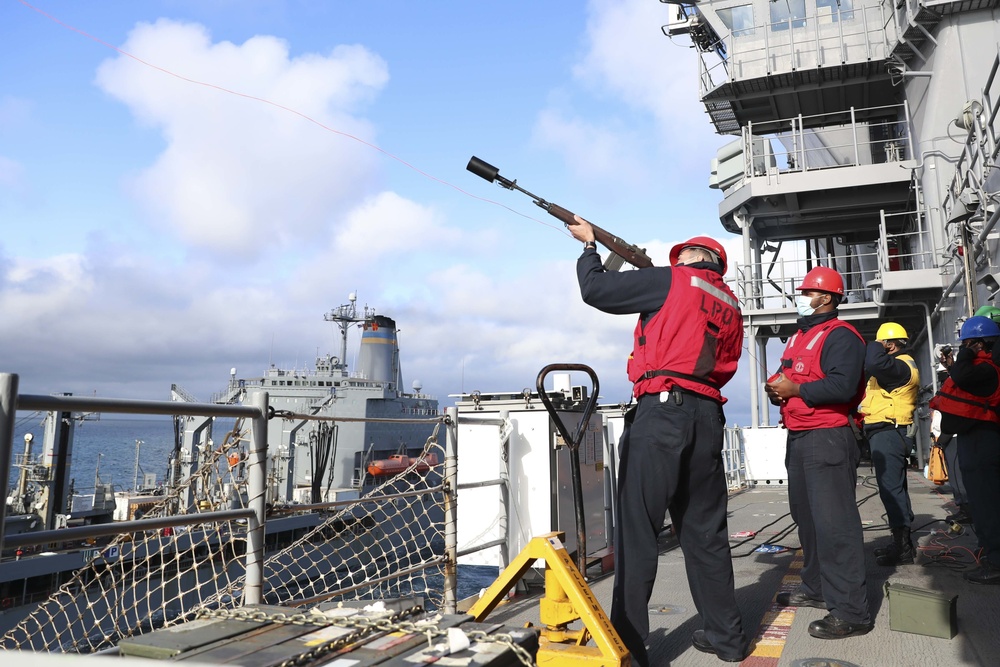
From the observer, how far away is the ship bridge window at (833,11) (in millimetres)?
15141

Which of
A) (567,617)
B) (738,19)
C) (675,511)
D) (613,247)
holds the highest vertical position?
(738,19)

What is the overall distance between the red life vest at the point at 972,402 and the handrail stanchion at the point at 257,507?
3.90 m

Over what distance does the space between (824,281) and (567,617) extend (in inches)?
85.1

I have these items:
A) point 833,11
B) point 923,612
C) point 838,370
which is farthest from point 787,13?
point 923,612

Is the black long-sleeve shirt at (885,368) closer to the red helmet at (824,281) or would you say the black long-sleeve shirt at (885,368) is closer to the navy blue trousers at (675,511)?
the red helmet at (824,281)

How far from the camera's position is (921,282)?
12.2 m

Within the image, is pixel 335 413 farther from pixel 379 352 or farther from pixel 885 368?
pixel 885 368

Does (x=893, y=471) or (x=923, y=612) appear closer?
(x=923, y=612)

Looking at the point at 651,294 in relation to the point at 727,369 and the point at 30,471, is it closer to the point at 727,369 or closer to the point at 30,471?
the point at 727,369

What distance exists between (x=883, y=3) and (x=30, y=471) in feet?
76.1

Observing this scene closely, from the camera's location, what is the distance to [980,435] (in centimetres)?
397

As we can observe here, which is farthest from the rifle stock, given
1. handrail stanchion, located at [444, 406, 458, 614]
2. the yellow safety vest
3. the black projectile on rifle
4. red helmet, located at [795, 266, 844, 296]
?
the yellow safety vest

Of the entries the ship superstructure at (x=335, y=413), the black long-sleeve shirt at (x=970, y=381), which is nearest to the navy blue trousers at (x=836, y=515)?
the black long-sleeve shirt at (x=970, y=381)

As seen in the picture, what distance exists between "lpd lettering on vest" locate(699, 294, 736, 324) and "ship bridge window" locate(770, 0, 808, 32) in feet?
50.5
